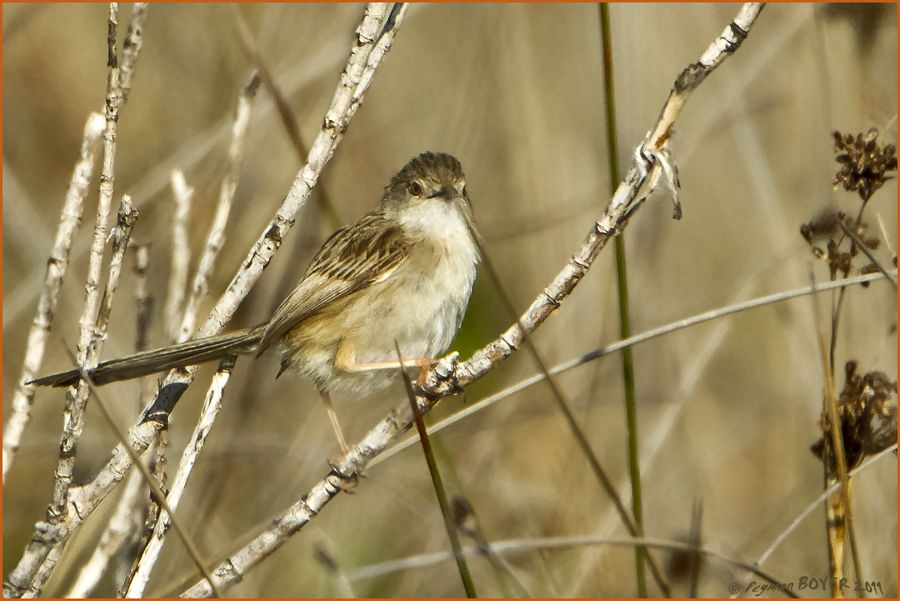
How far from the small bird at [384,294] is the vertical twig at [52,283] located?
0.86 meters

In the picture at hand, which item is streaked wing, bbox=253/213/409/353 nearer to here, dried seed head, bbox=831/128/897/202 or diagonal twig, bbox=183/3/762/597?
diagonal twig, bbox=183/3/762/597

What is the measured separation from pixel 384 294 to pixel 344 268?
0.68ft

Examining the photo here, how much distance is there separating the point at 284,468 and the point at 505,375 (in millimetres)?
1318

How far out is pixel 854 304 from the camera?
4840 millimetres

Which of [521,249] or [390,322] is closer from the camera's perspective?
[390,322]

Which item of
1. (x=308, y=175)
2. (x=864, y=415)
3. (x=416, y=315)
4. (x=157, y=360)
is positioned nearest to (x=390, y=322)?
(x=416, y=315)

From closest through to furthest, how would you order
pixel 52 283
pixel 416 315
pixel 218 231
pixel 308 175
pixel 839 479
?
pixel 839 479
pixel 308 175
pixel 52 283
pixel 218 231
pixel 416 315

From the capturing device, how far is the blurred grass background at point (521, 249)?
15.4ft

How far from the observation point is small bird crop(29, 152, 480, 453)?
13.3 ft

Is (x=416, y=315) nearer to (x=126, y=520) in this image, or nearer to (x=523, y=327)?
(x=126, y=520)

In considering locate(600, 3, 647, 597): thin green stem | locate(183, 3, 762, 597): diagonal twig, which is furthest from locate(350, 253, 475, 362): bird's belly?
locate(600, 3, 647, 597): thin green stem

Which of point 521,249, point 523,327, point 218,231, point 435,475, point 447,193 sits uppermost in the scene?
point 521,249

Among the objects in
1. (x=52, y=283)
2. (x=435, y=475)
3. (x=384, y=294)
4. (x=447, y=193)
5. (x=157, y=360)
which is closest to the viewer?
(x=435, y=475)

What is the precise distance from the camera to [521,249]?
5941mm
